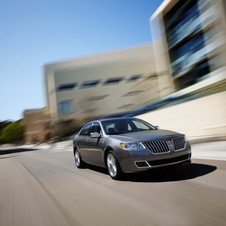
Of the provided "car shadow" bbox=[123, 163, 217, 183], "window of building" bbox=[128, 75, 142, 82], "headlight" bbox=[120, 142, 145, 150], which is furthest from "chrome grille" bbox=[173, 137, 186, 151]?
"window of building" bbox=[128, 75, 142, 82]

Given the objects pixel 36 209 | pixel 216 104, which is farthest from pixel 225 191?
pixel 216 104

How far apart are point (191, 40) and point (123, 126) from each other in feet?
83.6

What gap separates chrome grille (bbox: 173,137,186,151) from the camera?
535cm

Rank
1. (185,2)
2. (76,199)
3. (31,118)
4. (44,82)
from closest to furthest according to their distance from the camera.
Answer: (76,199)
(185,2)
(44,82)
(31,118)

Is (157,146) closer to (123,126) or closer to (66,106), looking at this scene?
(123,126)

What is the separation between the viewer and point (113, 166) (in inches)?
228

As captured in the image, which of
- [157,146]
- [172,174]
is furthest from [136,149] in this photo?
[172,174]

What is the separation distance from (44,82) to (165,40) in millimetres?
36250

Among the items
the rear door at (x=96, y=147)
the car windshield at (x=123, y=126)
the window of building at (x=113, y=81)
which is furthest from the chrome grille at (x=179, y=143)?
the window of building at (x=113, y=81)

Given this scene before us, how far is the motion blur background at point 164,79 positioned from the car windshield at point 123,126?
885cm

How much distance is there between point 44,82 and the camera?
6100 centimetres

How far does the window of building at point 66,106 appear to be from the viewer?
2066 inches

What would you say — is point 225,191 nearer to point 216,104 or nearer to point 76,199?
point 76,199

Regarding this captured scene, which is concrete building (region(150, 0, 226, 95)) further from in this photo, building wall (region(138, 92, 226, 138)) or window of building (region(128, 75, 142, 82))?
window of building (region(128, 75, 142, 82))
